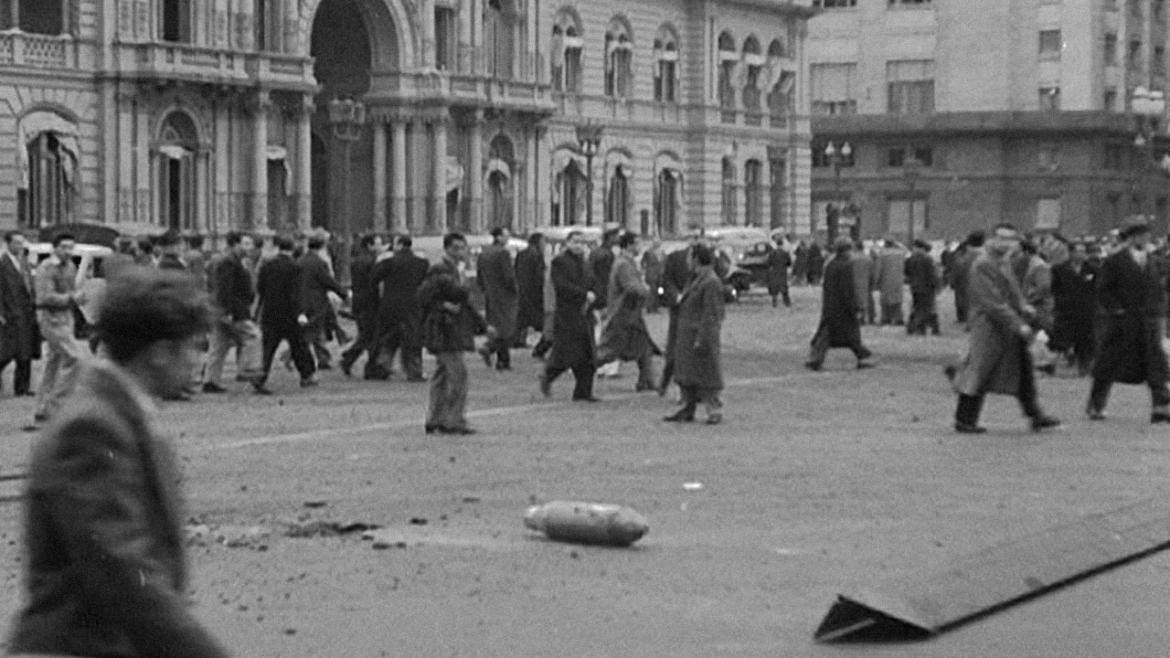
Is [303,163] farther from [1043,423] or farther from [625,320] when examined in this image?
[1043,423]

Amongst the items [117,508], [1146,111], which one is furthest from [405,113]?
[117,508]

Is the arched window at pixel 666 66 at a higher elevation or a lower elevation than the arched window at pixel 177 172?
higher

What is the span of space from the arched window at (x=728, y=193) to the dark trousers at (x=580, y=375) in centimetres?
5285

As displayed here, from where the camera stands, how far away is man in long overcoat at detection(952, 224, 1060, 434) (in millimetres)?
21594

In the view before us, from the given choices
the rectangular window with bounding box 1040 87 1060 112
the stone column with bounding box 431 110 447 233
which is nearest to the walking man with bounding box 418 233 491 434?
the stone column with bounding box 431 110 447 233

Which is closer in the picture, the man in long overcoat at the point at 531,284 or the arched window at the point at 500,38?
the man in long overcoat at the point at 531,284

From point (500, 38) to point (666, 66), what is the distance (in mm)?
9831

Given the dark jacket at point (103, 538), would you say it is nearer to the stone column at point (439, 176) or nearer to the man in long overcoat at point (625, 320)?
the man in long overcoat at point (625, 320)

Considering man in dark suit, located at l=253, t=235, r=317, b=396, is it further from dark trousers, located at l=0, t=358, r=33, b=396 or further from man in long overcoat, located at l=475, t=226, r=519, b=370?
man in long overcoat, located at l=475, t=226, r=519, b=370

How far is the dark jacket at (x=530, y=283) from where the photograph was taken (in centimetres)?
3647

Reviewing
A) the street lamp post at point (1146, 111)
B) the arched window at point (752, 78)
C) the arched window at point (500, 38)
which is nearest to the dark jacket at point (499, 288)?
the street lamp post at point (1146, 111)

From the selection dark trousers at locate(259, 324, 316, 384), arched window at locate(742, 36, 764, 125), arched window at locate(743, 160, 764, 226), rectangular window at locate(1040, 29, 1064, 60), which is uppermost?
Answer: rectangular window at locate(1040, 29, 1064, 60)

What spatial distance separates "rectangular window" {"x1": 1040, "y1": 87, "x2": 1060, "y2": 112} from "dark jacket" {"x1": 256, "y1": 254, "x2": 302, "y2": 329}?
2953 inches

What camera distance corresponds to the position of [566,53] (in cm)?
7225
